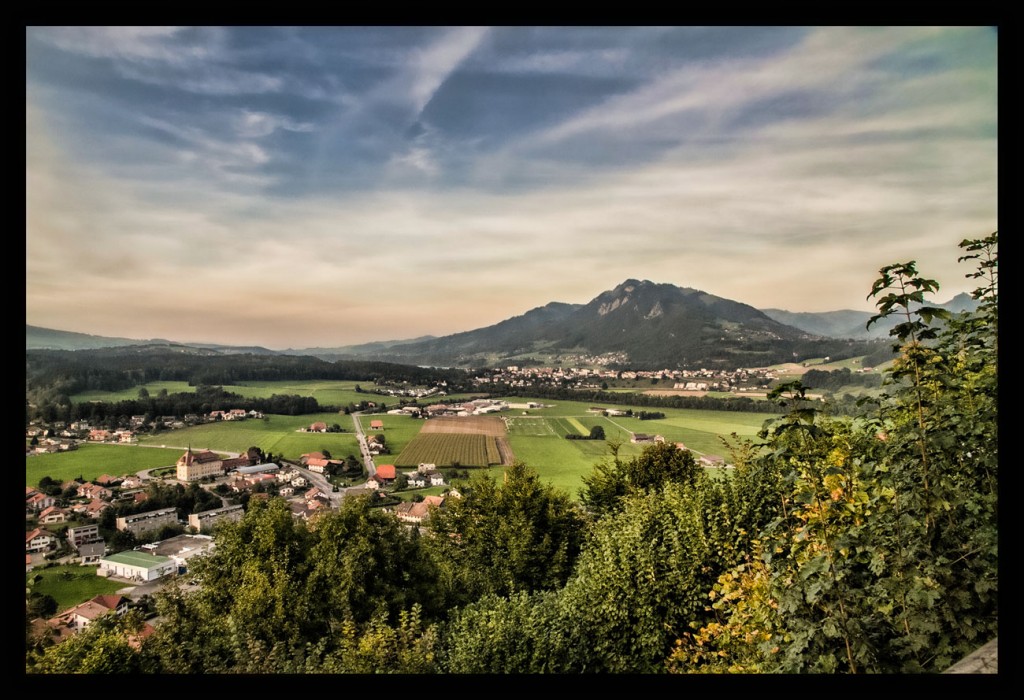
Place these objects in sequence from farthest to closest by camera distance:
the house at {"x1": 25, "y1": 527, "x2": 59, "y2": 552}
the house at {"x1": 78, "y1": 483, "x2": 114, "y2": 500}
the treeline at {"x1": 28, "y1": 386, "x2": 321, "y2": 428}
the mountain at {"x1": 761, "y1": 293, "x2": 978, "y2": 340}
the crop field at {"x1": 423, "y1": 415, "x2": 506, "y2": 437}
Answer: the crop field at {"x1": 423, "y1": 415, "x2": 506, "y2": 437}
the treeline at {"x1": 28, "y1": 386, "x2": 321, "y2": 428}
the house at {"x1": 78, "y1": 483, "x2": 114, "y2": 500}
the mountain at {"x1": 761, "y1": 293, "x2": 978, "y2": 340}
the house at {"x1": 25, "y1": 527, "x2": 59, "y2": 552}

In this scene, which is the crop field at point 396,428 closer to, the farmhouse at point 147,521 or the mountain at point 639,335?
the mountain at point 639,335

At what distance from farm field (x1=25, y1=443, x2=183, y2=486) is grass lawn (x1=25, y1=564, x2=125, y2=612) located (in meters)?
0.67

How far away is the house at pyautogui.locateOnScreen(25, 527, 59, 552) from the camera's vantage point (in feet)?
7.57

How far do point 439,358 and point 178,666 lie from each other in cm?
415

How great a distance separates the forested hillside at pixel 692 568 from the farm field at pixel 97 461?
1.18m

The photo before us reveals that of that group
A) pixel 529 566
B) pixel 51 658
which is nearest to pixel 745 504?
pixel 529 566

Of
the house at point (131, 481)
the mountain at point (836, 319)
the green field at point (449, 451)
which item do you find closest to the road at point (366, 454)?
the green field at point (449, 451)

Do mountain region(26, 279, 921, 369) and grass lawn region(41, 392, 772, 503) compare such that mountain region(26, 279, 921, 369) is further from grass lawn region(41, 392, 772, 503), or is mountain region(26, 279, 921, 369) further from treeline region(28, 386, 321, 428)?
grass lawn region(41, 392, 772, 503)

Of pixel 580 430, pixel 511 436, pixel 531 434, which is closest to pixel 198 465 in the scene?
pixel 511 436

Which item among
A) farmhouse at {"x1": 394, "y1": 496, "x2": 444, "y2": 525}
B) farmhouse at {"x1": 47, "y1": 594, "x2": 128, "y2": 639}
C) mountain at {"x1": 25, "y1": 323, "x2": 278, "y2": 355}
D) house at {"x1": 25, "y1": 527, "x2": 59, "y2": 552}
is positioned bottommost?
farmhouse at {"x1": 394, "y1": 496, "x2": 444, "y2": 525}

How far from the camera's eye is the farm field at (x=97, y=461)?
3.15 m

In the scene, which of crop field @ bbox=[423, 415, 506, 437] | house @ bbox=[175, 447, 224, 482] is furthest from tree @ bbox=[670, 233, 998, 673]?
house @ bbox=[175, 447, 224, 482]

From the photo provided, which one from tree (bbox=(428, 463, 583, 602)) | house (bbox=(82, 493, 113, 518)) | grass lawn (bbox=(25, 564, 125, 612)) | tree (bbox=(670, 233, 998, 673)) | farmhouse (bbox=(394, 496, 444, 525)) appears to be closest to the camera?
tree (bbox=(670, 233, 998, 673))
